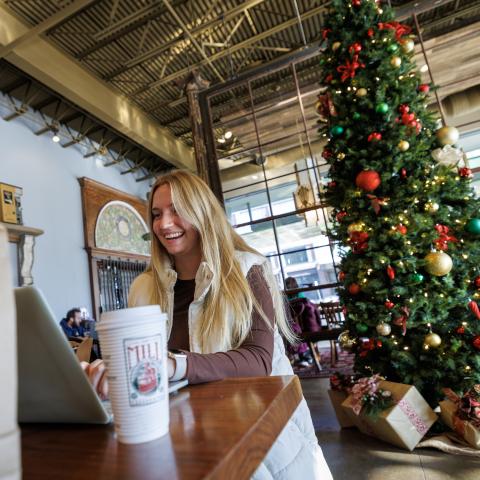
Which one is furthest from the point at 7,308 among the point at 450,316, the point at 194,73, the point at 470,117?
the point at 470,117

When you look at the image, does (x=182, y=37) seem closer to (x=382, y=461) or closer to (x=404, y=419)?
(x=404, y=419)

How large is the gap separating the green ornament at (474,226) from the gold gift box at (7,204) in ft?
20.3

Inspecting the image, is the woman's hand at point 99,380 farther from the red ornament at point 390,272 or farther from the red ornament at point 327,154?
the red ornament at point 327,154

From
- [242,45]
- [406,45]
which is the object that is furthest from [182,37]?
[406,45]

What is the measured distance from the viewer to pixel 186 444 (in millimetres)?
366

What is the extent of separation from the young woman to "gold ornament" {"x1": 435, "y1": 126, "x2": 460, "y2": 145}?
1706 millimetres

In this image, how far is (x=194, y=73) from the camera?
3857 mm

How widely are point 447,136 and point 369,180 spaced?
1.94 feet

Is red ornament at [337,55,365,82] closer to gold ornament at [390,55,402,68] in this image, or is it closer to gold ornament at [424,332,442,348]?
gold ornament at [390,55,402,68]

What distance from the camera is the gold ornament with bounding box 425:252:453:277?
6.50ft

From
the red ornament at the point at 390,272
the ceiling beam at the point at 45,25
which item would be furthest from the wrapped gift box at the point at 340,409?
the ceiling beam at the point at 45,25

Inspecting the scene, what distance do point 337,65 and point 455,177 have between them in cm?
114

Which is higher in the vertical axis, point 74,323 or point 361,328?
point 74,323

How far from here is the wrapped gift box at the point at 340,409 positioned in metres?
2.33
